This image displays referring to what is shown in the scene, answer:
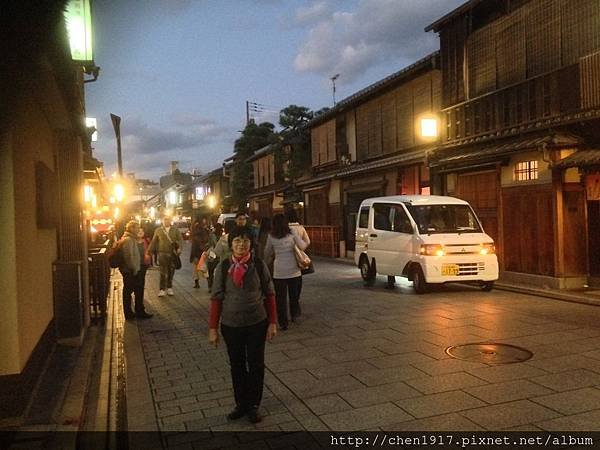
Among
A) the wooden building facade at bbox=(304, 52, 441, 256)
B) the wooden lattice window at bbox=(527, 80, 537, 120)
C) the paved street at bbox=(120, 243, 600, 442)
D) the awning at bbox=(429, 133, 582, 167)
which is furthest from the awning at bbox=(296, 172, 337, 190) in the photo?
the paved street at bbox=(120, 243, 600, 442)

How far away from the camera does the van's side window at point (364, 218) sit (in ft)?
47.6

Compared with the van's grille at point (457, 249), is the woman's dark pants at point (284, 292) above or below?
below

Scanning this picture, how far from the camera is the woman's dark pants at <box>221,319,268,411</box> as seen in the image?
484cm

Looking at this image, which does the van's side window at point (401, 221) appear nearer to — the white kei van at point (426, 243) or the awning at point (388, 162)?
the white kei van at point (426, 243)

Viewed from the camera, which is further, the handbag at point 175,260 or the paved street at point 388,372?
the handbag at point 175,260

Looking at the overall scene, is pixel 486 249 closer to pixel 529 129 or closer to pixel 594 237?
pixel 594 237

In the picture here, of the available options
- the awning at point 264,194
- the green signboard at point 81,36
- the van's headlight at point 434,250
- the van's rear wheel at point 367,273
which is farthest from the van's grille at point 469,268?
the awning at point 264,194

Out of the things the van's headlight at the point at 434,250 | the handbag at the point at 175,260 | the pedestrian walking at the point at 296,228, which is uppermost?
the pedestrian walking at the point at 296,228

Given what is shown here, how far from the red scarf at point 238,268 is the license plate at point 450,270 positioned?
748 cm

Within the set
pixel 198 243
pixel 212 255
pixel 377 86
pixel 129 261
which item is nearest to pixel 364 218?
pixel 198 243

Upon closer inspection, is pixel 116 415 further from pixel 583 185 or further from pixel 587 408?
pixel 583 185

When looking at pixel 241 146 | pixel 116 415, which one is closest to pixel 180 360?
pixel 116 415

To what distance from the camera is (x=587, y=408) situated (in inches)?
188

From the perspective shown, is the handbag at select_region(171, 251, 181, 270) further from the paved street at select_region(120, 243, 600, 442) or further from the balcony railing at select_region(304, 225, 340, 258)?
the balcony railing at select_region(304, 225, 340, 258)
